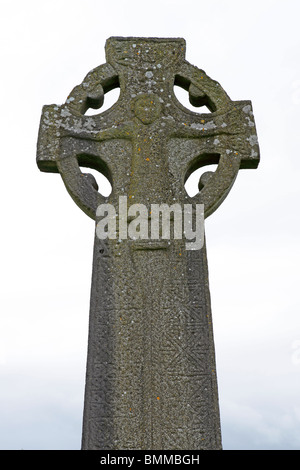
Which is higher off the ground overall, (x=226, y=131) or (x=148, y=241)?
(x=226, y=131)

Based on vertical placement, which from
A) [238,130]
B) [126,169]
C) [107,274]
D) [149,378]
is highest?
[238,130]

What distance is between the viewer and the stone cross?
444 cm

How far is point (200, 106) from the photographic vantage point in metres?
5.88

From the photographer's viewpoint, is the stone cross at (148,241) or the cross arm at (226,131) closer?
the stone cross at (148,241)

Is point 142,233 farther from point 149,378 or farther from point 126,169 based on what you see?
point 149,378

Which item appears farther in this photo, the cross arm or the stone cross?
the cross arm

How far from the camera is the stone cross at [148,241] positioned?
4.44m

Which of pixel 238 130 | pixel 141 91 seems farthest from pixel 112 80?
pixel 238 130

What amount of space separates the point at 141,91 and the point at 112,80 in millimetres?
346

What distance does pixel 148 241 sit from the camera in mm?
5000

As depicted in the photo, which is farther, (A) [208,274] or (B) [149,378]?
(A) [208,274]

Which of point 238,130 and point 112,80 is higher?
point 112,80

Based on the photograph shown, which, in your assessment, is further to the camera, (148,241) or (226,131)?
(226,131)
